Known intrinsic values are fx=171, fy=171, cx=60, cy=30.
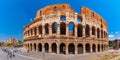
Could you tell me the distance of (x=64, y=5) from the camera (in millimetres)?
42469

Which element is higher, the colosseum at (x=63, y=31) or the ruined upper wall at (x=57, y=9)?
the ruined upper wall at (x=57, y=9)

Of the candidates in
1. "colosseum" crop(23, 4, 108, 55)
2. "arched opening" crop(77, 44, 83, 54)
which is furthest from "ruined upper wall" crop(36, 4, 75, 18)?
"arched opening" crop(77, 44, 83, 54)

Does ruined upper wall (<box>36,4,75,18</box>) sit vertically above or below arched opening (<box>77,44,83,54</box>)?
above

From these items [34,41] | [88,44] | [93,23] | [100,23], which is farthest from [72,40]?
[100,23]

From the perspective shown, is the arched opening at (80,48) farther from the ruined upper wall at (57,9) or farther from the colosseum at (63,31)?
the ruined upper wall at (57,9)

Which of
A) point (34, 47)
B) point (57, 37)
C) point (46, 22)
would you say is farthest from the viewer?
point (34, 47)

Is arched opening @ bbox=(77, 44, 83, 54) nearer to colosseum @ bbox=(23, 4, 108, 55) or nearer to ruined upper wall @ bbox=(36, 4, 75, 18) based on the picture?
colosseum @ bbox=(23, 4, 108, 55)

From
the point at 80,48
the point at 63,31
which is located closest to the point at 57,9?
the point at 63,31

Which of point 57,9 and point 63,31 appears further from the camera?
point 63,31

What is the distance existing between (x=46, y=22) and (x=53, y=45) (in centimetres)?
606

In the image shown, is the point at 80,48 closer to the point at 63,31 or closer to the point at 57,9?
the point at 63,31

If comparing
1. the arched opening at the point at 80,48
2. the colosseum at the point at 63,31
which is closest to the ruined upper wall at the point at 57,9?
the colosseum at the point at 63,31

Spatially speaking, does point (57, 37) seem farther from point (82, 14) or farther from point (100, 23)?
point (100, 23)

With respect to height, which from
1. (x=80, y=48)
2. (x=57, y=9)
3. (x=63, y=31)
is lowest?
(x=80, y=48)
